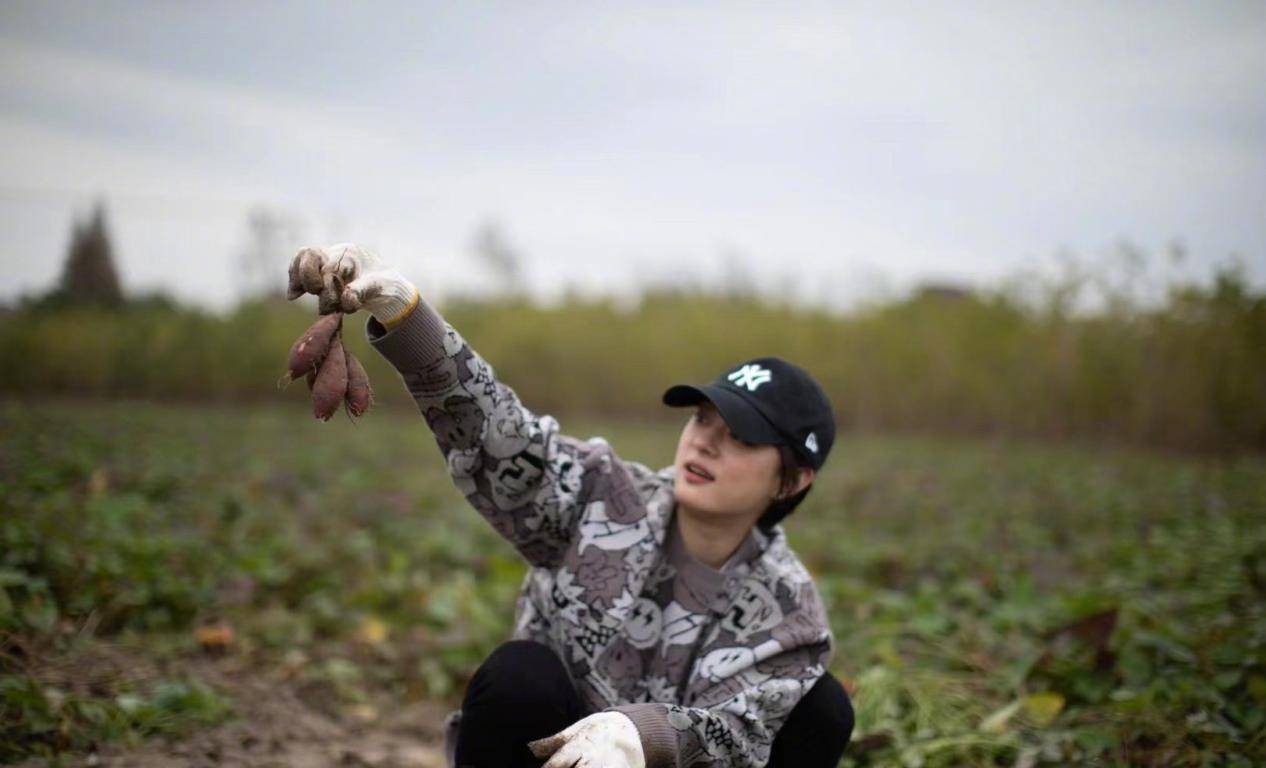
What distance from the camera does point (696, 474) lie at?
1860mm

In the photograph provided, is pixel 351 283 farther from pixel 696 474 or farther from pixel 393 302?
pixel 696 474

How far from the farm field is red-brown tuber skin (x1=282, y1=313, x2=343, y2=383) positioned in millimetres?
1244

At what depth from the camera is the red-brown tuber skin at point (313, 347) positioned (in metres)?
1.46

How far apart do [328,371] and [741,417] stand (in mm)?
793

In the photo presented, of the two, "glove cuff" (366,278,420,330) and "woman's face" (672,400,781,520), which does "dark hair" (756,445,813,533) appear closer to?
"woman's face" (672,400,781,520)

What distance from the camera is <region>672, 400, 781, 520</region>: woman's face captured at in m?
1.84

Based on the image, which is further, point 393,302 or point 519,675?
point 519,675

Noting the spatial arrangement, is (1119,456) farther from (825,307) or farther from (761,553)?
(761,553)

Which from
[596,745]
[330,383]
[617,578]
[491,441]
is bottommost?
[596,745]

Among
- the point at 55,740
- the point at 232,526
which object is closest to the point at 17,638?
the point at 55,740

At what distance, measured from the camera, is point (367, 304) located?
155 cm

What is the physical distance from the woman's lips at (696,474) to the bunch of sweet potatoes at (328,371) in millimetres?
676

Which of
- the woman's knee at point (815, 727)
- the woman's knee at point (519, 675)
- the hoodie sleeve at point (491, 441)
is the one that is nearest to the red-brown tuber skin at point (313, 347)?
the hoodie sleeve at point (491, 441)

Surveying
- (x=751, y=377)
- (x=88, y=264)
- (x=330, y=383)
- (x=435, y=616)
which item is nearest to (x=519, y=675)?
(x=330, y=383)
